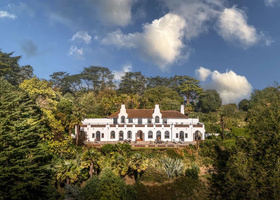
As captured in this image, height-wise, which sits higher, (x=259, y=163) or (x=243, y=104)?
(x=243, y=104)

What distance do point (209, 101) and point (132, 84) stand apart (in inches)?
1077

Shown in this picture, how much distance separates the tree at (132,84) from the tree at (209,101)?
21663mm

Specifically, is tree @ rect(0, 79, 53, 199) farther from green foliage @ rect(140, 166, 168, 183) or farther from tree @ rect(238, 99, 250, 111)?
tree @ rect(238, 99, 250, 111)

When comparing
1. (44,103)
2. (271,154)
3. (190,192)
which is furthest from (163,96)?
(271,154)

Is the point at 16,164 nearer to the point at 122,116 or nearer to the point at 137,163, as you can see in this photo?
the point at 137,163

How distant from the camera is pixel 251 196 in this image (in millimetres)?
12508

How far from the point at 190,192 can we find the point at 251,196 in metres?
7.03

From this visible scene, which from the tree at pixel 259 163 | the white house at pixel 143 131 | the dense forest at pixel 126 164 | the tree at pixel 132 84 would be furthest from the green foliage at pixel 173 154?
the tree at pixel 132 84

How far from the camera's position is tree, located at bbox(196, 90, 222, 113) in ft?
203

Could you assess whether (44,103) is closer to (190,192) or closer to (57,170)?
(57,170)

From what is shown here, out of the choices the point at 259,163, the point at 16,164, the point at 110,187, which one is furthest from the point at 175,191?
the point at 16,164

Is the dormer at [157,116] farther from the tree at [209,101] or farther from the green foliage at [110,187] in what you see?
the tree at [209,101]

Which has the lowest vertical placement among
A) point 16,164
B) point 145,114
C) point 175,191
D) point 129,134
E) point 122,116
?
point 175,191

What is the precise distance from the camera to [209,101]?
6234 cm
